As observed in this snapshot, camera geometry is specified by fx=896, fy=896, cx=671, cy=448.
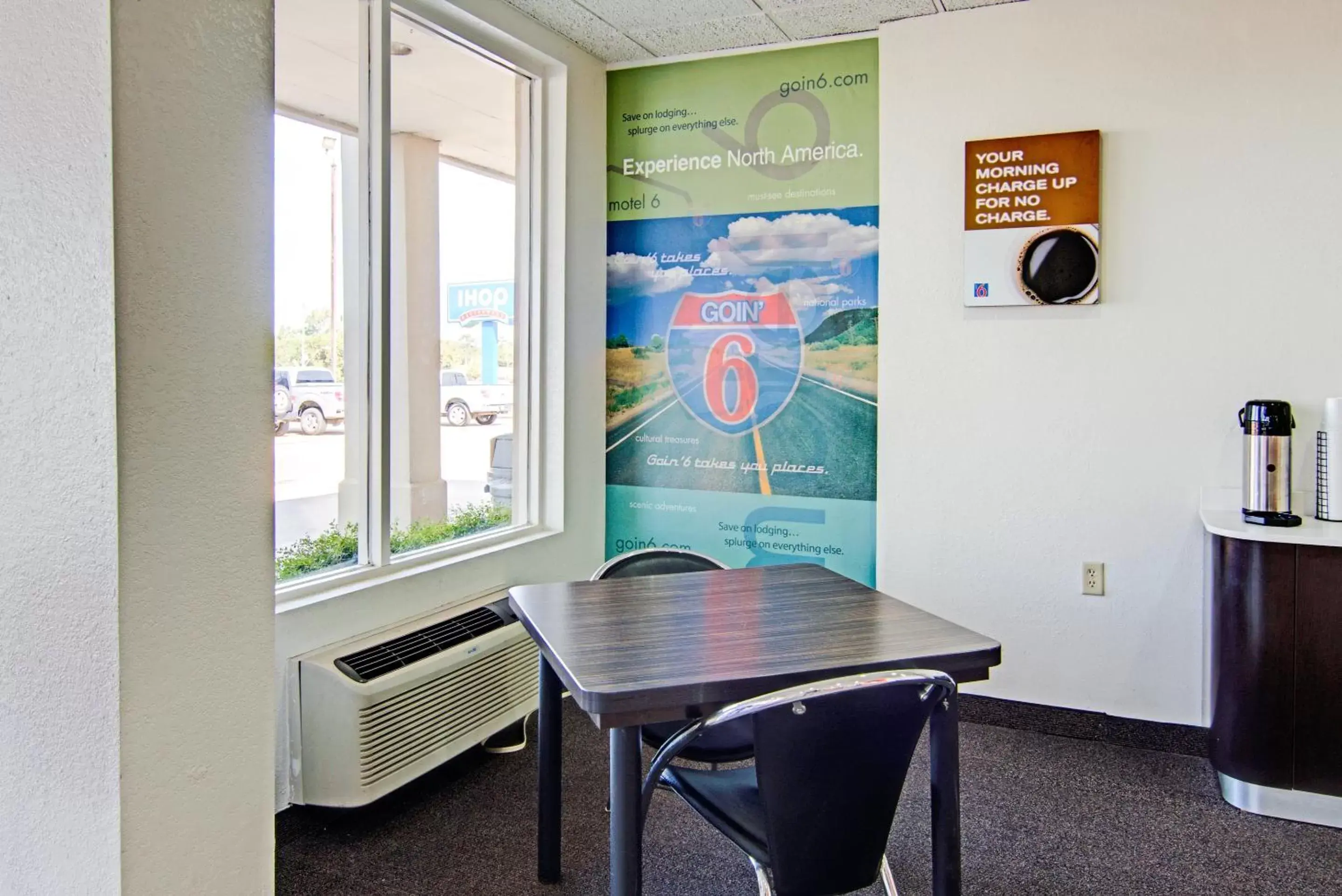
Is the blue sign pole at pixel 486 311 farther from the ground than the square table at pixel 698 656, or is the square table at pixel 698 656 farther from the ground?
the blue sign pole at pixel 486 311

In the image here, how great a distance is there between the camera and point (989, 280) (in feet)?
11.2

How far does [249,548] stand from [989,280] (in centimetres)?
279

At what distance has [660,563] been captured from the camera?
2.82 metres

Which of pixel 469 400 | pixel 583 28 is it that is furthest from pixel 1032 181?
pixel 469 400

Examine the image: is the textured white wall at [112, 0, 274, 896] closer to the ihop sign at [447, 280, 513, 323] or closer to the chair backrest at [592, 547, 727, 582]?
the chair backrest at [592, 547, 727, 582]

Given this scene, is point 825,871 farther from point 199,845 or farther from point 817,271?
point 817,271

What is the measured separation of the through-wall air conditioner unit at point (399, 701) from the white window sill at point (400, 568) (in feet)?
0.53

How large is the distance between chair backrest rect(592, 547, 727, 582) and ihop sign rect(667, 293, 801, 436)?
123 cm

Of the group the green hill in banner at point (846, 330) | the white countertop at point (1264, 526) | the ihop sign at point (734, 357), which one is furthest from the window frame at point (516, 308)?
the white countertop at point (1264, 526)

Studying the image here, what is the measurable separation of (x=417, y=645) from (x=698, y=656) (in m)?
1.41

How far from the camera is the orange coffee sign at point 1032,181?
327cm

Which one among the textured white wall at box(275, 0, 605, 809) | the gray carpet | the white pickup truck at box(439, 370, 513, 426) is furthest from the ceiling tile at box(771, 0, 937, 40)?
the gray carpet

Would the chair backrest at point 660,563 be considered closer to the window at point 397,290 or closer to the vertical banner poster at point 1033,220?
the window at point 397,290

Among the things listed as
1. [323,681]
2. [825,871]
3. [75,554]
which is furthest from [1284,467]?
[75,554]
